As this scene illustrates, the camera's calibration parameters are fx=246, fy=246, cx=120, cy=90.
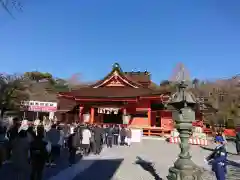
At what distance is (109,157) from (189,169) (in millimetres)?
5992

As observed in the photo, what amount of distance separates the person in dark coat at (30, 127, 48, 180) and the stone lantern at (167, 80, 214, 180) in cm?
373

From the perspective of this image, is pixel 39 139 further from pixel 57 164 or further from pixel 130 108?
pixel 130 108

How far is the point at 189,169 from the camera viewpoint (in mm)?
7020

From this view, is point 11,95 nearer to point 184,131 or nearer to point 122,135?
point 122,135

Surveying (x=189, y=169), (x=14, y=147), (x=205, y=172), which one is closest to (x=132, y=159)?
(x=205, y=172)

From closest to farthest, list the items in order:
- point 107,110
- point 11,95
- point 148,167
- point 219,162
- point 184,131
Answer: point 219,162
point 184,131
point 148,167
point 107,110
point 11,95

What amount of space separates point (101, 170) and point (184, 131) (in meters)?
3.74

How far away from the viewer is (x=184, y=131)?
7336mm

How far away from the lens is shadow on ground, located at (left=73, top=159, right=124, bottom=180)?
8.21 metres

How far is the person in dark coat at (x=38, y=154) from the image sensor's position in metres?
6.26

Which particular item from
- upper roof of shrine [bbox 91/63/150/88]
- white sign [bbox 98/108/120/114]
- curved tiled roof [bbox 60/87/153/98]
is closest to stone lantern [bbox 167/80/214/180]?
curved tiled roof [bbox 60/87/153/98]

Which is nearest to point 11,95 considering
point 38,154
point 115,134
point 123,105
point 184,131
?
point 123,105

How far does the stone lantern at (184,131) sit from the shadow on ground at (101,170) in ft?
7.42

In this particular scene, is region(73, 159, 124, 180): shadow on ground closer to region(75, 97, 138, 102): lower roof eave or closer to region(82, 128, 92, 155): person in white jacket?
region(82, 128, 92, 155): person in white jacket
